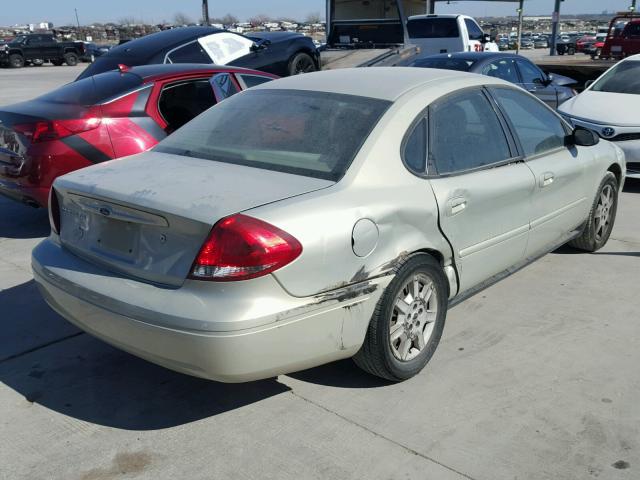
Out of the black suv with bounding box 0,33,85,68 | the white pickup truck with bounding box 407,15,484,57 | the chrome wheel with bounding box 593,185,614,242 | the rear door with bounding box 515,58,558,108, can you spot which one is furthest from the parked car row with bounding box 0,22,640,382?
the black suv with bounding box 0,33,85,68

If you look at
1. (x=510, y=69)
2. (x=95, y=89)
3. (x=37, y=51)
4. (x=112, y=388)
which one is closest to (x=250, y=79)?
(x=95, y=89)

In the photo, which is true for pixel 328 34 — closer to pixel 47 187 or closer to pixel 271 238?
pixel 47 187

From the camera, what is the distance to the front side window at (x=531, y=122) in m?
4.48

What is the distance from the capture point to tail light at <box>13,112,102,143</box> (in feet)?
18.2

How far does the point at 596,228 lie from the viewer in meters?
5.59

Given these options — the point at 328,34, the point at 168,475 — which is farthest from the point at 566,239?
the point at 328,34

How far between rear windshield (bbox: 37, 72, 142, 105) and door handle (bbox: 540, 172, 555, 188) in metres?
3.51

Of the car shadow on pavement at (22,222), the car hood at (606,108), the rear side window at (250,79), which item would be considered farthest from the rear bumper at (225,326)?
the car hood at (606,108)

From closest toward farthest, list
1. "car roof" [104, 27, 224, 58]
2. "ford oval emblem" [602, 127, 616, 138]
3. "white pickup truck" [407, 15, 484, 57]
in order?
1. "ford oval emblem" [602, 127, 616, 138]
2. "car roof" [104, 27, 224, 58]
3. "white pickup truck" [407, 15, 484, 57]

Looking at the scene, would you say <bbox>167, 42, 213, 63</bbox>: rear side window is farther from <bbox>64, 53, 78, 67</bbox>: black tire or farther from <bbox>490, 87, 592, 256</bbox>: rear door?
<bbox>64, 53, 78, 67</bbox>: black tire

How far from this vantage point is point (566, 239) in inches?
203

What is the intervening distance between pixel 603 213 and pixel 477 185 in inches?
87.6

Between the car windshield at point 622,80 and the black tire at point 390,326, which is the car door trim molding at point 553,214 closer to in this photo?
the black tire at point 390,326

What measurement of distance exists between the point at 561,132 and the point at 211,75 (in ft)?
10.7
